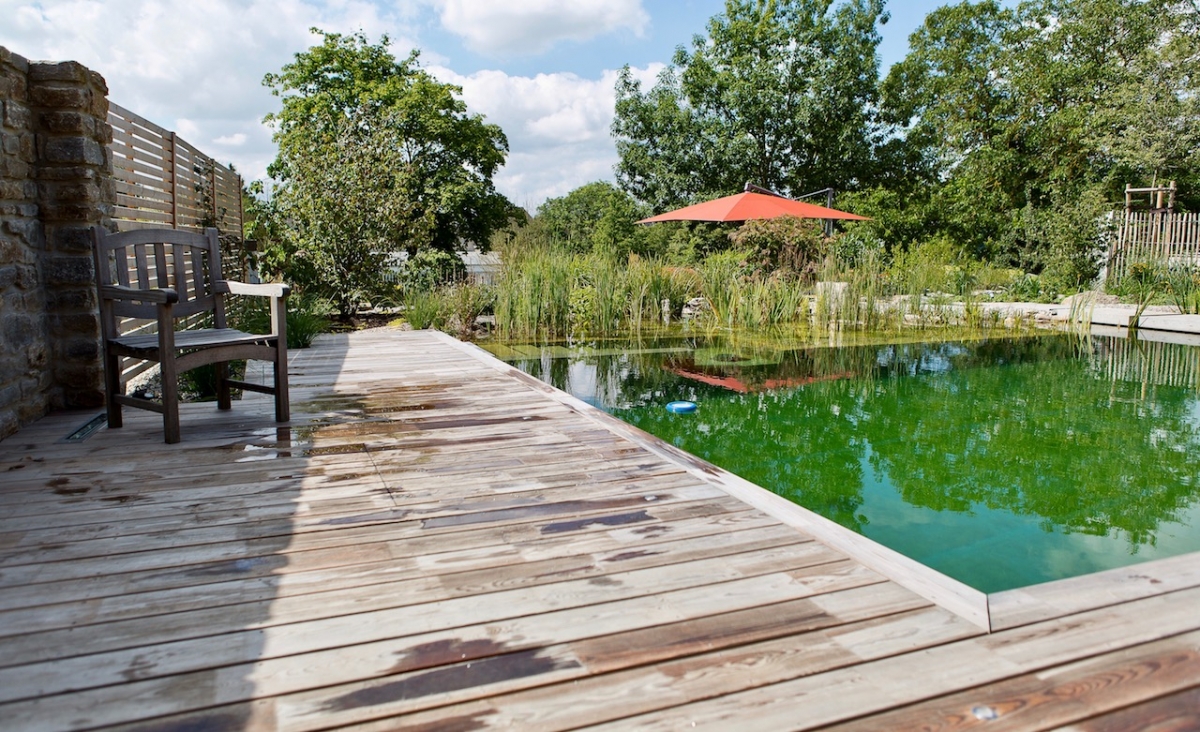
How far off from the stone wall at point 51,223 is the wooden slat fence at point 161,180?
2.46ft

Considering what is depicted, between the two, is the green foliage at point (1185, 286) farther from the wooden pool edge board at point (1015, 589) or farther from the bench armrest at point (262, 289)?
the bench armrest at point (262, 289)

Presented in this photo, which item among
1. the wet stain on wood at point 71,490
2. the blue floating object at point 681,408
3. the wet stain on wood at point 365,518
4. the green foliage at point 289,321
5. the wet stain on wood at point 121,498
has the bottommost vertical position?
the blue floating object at point 681,408

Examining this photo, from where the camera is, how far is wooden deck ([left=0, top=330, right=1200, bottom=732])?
129 cm

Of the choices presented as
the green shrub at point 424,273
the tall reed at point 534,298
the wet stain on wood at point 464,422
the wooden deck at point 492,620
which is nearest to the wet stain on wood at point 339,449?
the wooden deck at point 492,620

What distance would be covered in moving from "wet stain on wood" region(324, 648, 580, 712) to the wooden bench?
2.04m

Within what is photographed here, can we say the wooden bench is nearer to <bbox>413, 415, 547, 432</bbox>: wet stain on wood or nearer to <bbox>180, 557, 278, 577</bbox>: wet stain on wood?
<bbox>413, 415, 547, 432</bbox>: wet stain on wood

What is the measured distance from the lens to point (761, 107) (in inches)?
765

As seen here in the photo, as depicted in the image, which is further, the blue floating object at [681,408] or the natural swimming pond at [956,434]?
the blue floating object at [681,408]

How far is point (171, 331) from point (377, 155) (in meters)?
6.72

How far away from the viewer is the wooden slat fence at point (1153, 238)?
38.1 feet

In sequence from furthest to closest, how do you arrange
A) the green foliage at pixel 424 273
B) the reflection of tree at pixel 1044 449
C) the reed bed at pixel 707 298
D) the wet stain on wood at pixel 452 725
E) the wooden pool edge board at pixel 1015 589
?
the green foliage at pixel 424 273
the reed bed at pixel 707 298
the reflection of tree at pixel 1044 449
the wooden pool edge board at pixel 1015 589
the wet stain on wood at pixel 452 725

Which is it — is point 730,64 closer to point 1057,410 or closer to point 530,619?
point 1057,410

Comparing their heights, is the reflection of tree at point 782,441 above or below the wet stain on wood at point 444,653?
below

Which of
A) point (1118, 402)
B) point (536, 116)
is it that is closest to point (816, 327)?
point (1118, 402)
